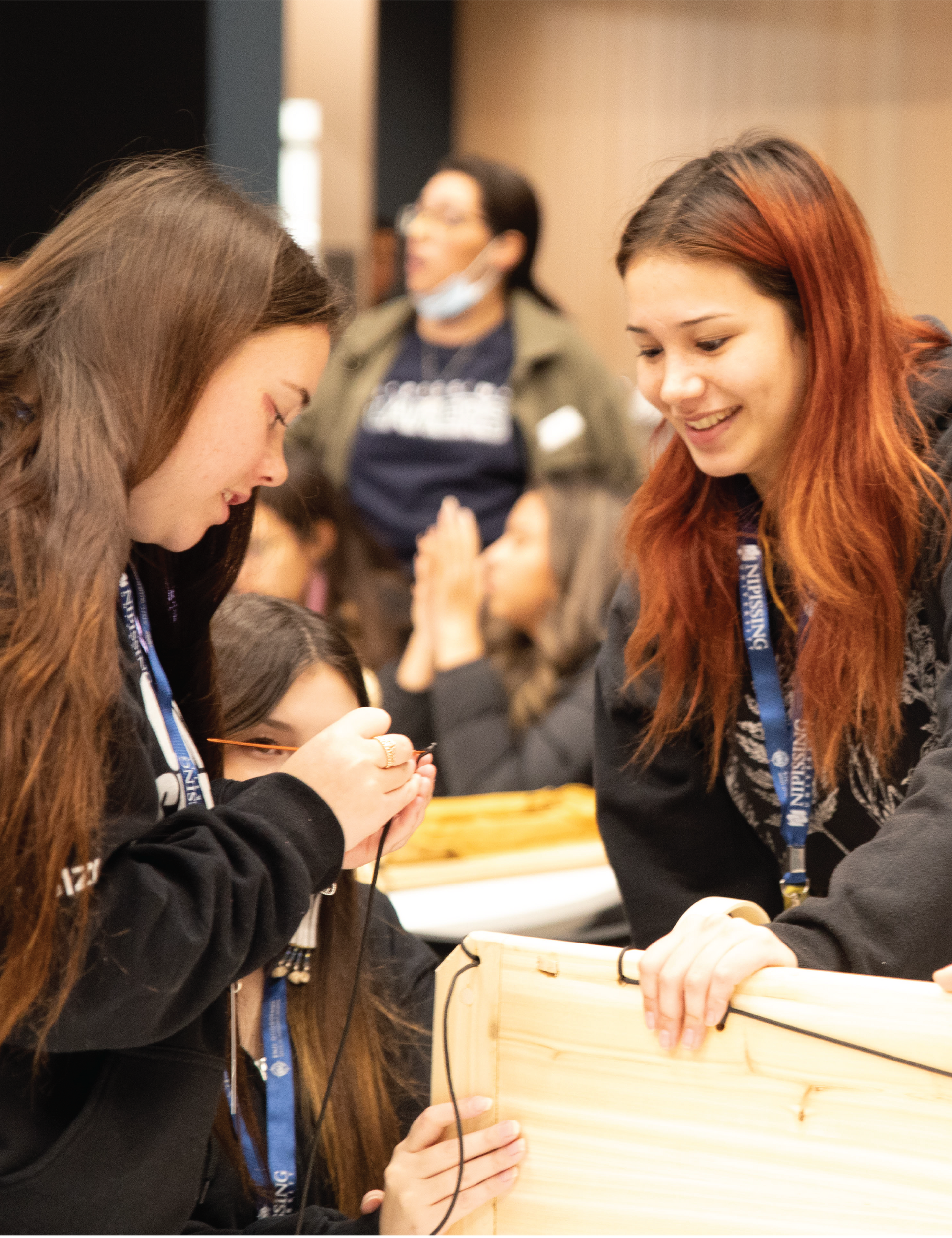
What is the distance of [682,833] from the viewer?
5.55ft

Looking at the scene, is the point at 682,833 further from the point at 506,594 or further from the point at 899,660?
the point at 506,594

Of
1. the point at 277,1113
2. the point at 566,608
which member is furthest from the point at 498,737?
the point at 277,1113

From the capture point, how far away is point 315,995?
4.66 feet

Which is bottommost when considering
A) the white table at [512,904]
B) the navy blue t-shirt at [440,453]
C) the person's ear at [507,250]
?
the white table at [512,904]

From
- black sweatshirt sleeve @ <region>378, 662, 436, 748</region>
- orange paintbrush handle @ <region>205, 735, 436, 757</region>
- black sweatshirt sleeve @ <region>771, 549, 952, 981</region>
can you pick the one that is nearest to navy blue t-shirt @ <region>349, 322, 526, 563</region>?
black sweatshirt sleeve @ <region>378, 662, 436, 748</region>

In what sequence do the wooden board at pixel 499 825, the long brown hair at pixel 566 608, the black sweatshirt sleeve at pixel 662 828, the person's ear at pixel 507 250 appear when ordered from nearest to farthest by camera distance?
1. the black sweatshirt sleeve at pixel 662 828
2. the wooden board at pixel 499 825
3. the long brown hair at pixel 566 608
4. the person's ear at pixel 507 250

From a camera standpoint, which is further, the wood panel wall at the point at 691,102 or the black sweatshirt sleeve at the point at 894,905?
the wood panel wall at the point at 691,102

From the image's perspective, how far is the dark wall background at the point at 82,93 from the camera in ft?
8.30

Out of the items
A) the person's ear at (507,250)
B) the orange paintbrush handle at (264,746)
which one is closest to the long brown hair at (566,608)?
the person's ear at (507,250)

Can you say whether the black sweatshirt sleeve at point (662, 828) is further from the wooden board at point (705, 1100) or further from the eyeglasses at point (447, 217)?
the eyeglasses at point (447, 217)

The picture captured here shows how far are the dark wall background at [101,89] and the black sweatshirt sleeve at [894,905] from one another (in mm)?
1757

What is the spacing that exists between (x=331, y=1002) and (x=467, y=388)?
2412 millimetres

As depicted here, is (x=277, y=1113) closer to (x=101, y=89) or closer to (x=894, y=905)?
(x=894, y=905)

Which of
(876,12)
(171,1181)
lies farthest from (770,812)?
(876,12)
